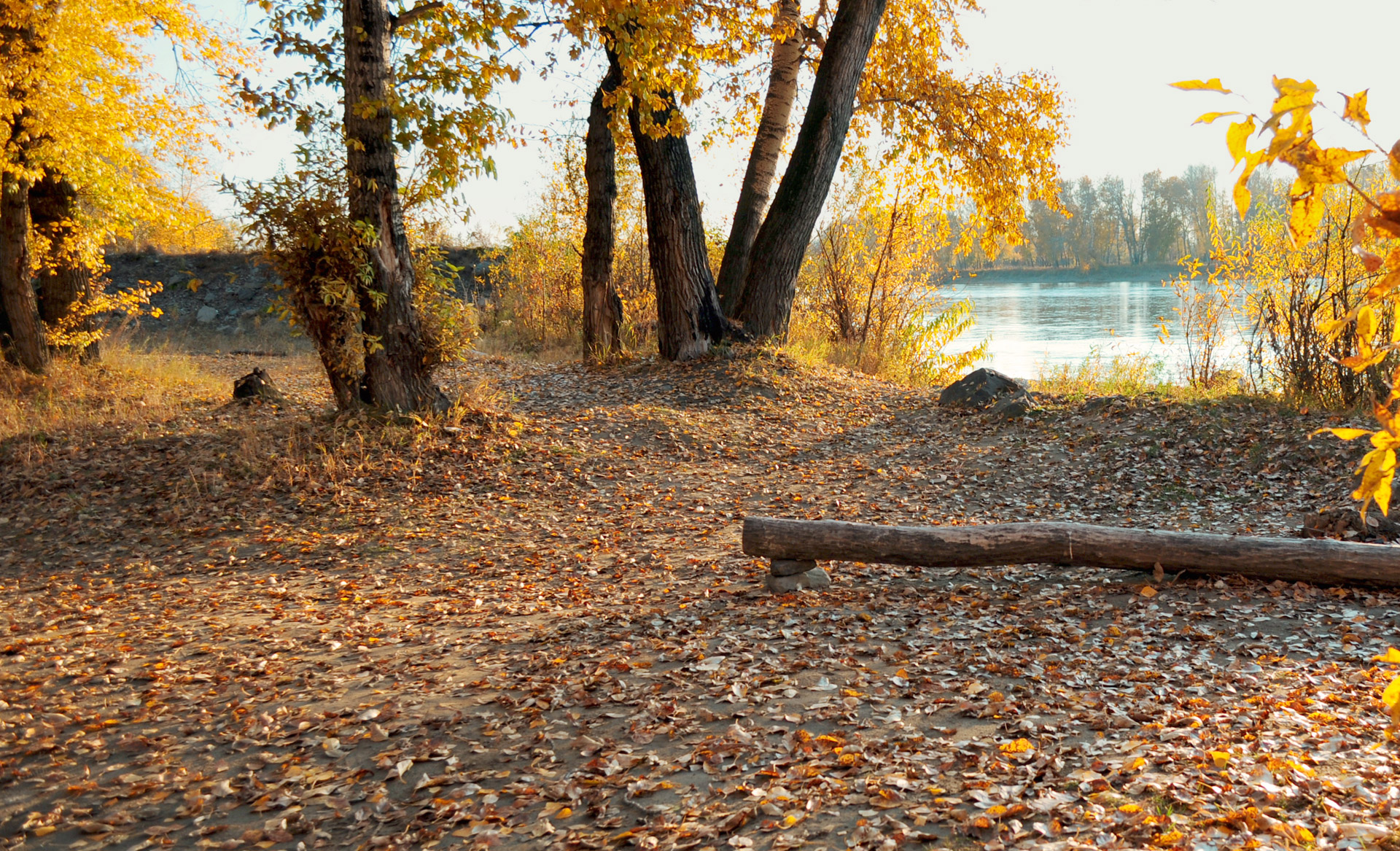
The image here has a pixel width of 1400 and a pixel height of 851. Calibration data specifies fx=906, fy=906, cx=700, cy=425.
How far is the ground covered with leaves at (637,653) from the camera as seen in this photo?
10.2ft

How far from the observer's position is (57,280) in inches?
491

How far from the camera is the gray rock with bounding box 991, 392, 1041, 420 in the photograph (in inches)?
388

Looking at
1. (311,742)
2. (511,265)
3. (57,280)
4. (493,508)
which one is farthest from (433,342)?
(511,265)

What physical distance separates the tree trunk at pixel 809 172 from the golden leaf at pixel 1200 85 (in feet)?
34.4

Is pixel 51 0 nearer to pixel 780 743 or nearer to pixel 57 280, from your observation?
pixel 57 280

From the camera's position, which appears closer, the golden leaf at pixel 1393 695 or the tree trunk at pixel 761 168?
the golden leaf at pixel 1393 695

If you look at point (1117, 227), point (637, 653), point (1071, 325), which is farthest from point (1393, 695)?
point (1117, 227)

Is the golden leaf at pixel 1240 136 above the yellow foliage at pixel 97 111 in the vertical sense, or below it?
below

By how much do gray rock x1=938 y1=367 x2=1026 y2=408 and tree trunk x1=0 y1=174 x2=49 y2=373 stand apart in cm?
1146

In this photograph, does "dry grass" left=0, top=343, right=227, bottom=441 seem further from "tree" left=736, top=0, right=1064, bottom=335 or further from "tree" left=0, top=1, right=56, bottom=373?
"tree" left=736, top=0, right=1064, bottom=335

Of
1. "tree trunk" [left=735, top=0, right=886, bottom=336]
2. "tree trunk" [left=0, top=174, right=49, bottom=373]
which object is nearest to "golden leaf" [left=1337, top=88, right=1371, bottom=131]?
"tree trunk" [left=735, top=0, right=886, bottom=336]

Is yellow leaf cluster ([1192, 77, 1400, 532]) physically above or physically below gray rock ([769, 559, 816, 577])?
above

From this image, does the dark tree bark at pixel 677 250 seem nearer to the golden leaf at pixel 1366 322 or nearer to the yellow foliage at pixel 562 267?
the yellow foliage at pixel 562 267

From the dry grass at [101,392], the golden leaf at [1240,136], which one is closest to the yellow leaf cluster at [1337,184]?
the golden leaf at [1240,136]
